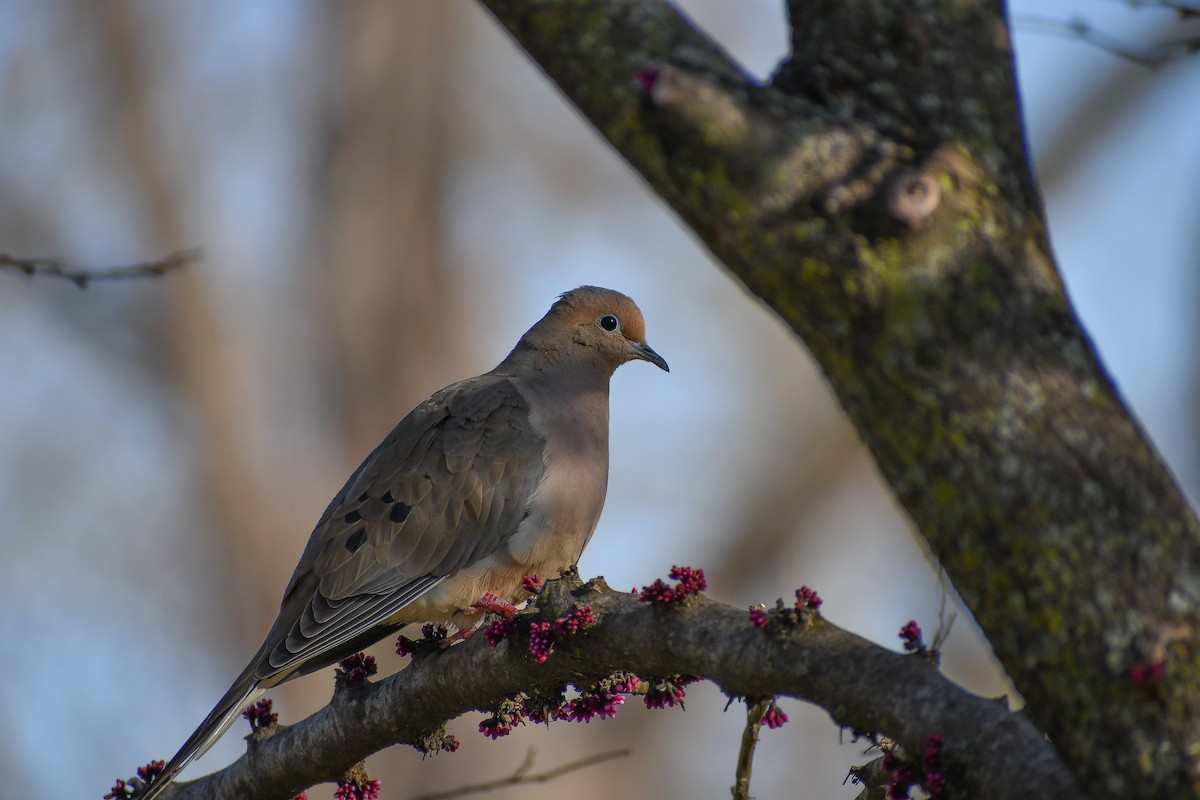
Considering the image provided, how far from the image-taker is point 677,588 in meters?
2.63

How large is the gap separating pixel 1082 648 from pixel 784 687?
25.9 inches

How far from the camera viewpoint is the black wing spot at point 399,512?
484cm

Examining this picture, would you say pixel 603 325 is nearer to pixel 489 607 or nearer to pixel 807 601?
pixel 489 607

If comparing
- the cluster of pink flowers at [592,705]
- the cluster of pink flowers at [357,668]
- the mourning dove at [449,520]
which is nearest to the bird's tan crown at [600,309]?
the mourning dove at [449,520]

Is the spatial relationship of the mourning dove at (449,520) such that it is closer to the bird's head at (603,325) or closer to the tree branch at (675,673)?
the bird's head at (603,325)

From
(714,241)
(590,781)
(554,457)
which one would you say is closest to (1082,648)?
(714,241)

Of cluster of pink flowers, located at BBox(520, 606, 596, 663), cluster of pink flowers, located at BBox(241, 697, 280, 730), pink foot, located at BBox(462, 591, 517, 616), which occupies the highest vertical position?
pink foot, located at BBox(462, 591, 517, 616)

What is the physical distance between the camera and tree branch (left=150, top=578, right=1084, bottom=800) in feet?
6.65

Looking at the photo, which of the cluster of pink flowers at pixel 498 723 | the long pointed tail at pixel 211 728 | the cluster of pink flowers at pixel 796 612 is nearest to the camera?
the cluster of pink flowers at pixel 796 612

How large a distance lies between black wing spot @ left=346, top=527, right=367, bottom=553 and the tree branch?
1.36 m

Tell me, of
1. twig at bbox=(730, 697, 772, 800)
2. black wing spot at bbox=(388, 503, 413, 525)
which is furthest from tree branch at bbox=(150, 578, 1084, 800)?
black wing spot at bbox=(388, 503, 413, 525)

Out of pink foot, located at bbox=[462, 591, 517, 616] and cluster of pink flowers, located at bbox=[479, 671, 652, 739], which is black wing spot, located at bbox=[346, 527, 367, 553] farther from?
cluster of pink flowers, located at bbox=[479, 671, 652, 739]

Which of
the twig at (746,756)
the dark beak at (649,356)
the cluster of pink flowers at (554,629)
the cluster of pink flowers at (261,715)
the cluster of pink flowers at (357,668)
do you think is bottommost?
the twig at (746,756)

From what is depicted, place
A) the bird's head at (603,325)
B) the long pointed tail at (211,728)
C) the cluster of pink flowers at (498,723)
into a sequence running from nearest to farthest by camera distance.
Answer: the cluster of pink flowers at (498,723) → the long pointed tail at (211,728) → the bird's head at (603,325)
